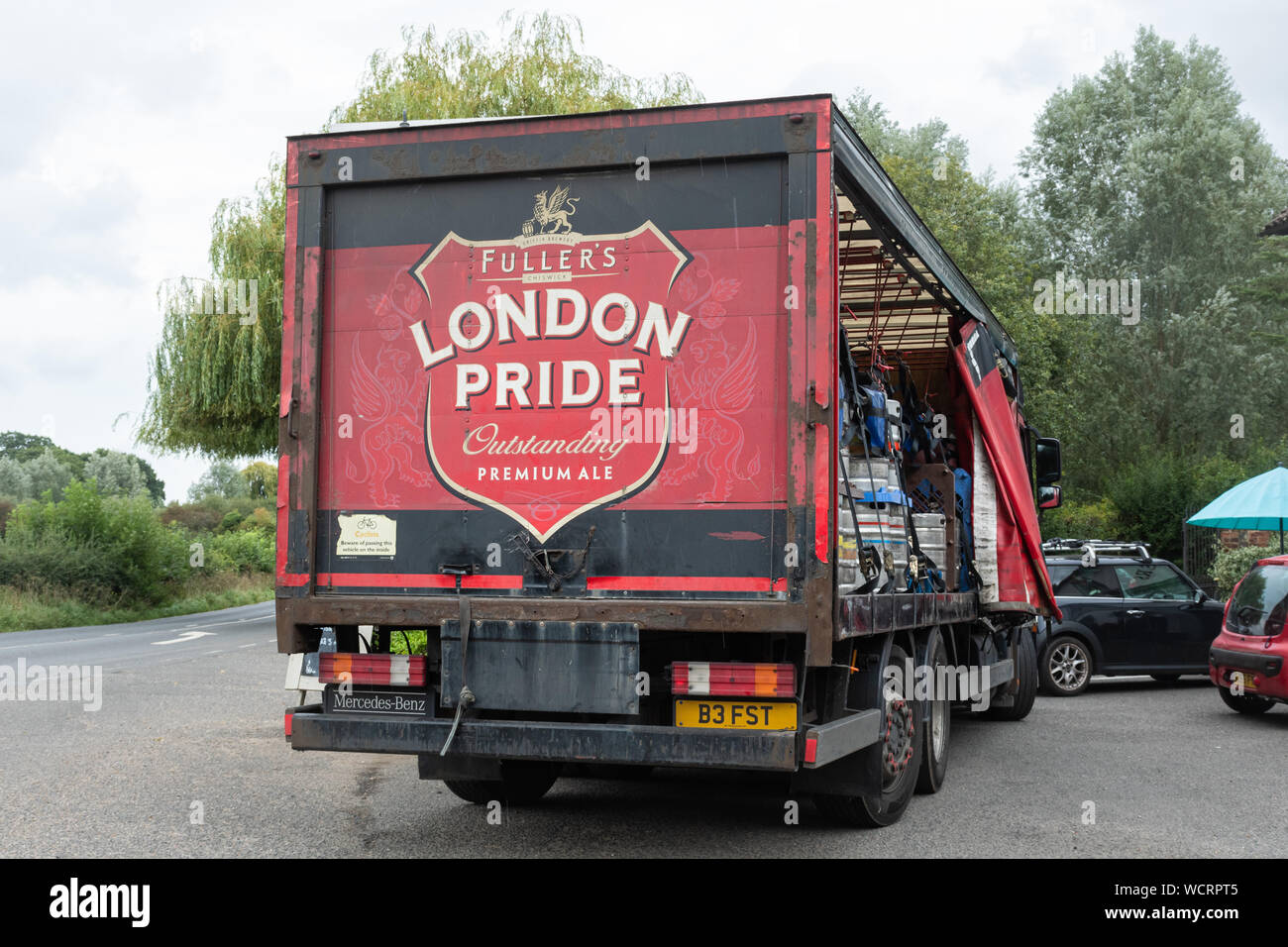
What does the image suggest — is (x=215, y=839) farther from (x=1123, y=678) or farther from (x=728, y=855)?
(x=1123, y=678)

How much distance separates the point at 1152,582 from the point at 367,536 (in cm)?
1055

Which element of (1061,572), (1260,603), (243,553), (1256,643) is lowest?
(243,553)

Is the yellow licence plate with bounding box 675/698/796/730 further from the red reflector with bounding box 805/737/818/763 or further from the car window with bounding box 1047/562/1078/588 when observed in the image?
the car window with bounding box 1047/562/1078/588

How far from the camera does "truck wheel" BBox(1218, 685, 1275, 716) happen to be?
37.0ft

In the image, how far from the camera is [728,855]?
604 centimetres

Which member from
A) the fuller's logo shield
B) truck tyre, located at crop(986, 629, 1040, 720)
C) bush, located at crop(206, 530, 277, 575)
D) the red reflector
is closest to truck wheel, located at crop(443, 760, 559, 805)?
the fuller's logo shield

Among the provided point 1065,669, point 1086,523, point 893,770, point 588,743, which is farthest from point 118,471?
point 588,743

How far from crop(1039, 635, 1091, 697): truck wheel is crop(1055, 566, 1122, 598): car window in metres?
0.58

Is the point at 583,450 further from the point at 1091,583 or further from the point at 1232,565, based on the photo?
the point at 1232,565

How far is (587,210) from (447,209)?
2.26 feet

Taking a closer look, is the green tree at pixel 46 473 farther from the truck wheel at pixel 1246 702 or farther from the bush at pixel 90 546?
the truck wheel at pixel 1246 702

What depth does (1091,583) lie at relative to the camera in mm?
13578

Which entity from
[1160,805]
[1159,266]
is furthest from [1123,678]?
[1159,266]

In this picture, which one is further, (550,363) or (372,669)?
(372,669)
